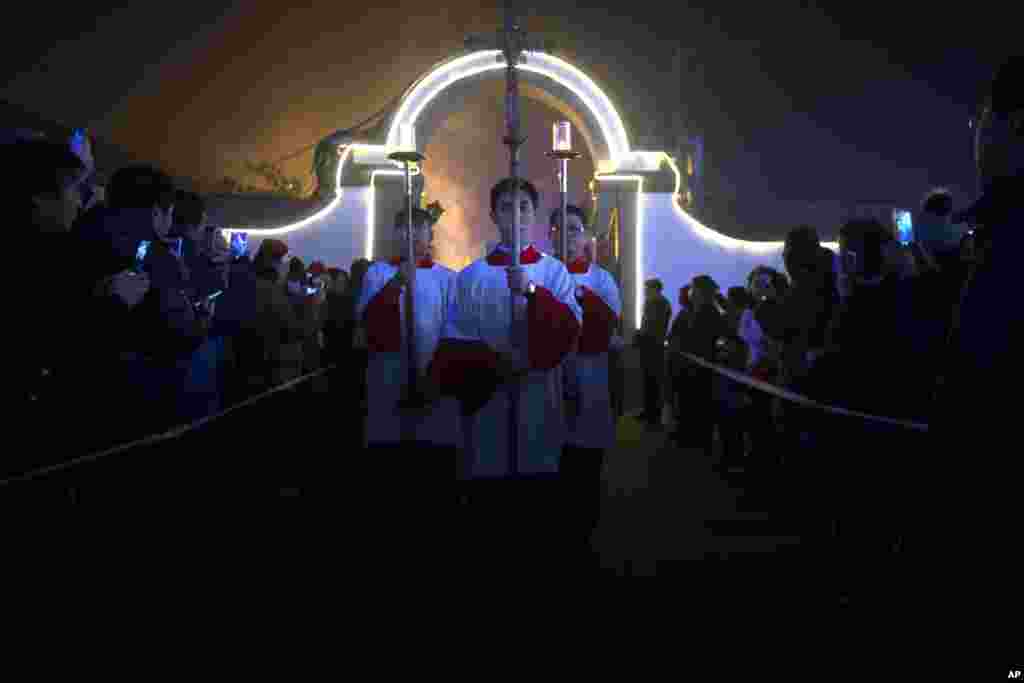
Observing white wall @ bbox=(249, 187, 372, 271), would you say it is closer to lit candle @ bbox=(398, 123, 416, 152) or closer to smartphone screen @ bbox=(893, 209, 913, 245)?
lit candle @ bbox=(398, 123, 416, 152)

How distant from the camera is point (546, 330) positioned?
3861 mm

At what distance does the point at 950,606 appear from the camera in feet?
6.59

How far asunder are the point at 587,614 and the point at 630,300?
34.5 feet

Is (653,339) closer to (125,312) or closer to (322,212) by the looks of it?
(322,212)

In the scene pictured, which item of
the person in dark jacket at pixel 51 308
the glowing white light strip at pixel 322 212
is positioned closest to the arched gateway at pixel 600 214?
the glowing white light strip at pixel 322 212

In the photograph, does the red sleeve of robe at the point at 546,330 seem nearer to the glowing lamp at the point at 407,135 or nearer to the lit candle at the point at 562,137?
the lit candle at the point at 562,137

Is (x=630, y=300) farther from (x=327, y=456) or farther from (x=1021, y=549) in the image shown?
(x=1021, y=549)

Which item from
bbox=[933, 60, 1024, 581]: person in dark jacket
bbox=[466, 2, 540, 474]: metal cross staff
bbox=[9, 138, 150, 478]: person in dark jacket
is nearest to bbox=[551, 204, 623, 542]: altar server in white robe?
bbox=[466, 2, 540, 474]: metal cross staff

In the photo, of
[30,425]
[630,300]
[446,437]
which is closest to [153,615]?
[30,425]

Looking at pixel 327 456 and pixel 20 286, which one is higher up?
pixel 20 286

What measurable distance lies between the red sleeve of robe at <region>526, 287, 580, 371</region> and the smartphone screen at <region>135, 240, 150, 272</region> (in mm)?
1768

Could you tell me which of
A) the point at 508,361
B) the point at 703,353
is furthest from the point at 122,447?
the point at 703,353

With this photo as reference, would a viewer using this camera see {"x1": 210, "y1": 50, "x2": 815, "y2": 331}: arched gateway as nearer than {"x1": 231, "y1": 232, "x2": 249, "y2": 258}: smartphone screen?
No

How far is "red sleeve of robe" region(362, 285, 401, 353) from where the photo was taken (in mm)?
5422
